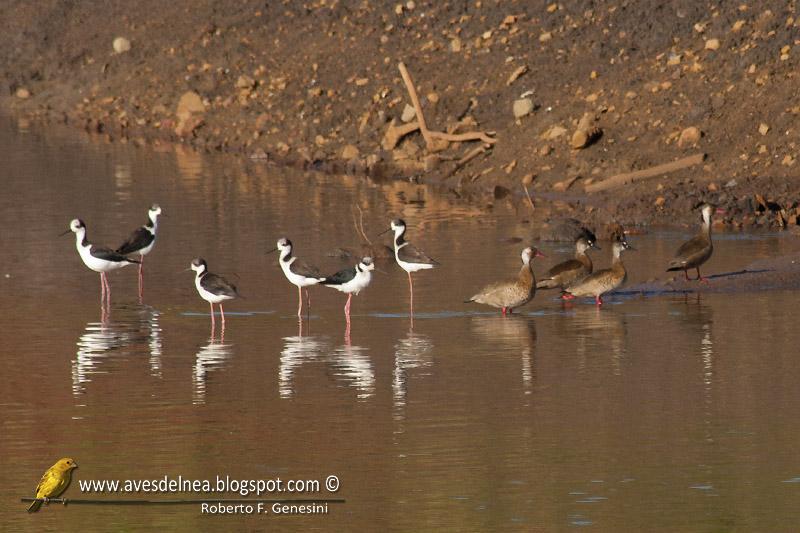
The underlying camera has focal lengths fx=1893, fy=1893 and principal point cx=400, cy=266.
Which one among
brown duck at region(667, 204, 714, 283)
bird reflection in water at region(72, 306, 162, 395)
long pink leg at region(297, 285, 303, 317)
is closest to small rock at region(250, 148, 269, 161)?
long pink leg at region(297, 285, 303, 317)

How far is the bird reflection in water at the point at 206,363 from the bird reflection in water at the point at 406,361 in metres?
1.69

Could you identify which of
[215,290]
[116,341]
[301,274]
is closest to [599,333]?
[301,274]

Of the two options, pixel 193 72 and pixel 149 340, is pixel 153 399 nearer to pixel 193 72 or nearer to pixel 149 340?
pixel 149 340

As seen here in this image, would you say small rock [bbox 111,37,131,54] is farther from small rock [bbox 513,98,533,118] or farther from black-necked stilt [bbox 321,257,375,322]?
black-necked stilt [bbox 321,257,375,322]

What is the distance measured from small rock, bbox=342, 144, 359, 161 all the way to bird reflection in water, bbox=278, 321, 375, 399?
19971 mm

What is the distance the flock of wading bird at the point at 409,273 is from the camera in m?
20.9

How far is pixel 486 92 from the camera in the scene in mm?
40219

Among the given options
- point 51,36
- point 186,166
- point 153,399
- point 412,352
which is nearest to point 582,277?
point 412,352

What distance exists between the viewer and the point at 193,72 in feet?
165

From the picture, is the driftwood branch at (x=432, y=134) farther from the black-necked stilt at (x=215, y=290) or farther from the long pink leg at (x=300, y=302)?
the black-necked stilt at (x=215, y=290)

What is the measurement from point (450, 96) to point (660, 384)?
24.1 m

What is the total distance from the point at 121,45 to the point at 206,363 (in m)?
38.1

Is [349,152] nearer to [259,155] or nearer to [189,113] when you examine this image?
[259,155]

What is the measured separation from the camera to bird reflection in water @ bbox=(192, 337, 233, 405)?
16.9 meters
